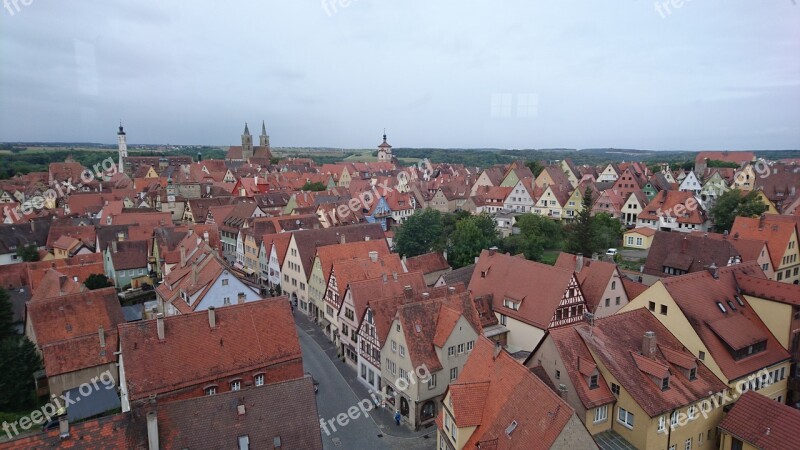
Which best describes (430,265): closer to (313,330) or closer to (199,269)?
(313,330)

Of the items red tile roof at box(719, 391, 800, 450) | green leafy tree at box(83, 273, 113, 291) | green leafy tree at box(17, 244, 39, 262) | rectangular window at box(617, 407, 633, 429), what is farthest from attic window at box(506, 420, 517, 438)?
green leafy tree at box(17, 244, 39, 262)

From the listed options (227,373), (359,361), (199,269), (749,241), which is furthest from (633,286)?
(199,269)

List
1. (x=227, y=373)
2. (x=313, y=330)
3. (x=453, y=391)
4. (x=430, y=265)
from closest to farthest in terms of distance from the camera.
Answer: (x=453, y=391)
(x=227, y=373)
(x=313, y=330)
(x=430, y=265)

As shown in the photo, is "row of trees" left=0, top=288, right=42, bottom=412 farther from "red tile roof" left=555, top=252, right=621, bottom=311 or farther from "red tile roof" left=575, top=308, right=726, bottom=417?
"red tile roof" left=555, top=252, right=621, bottom=311

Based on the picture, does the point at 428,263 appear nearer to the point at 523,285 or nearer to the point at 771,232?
the point at 523,285

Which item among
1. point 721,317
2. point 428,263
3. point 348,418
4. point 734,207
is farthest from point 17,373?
point 734,207

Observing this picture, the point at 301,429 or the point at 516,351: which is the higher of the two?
the point at 301,429
